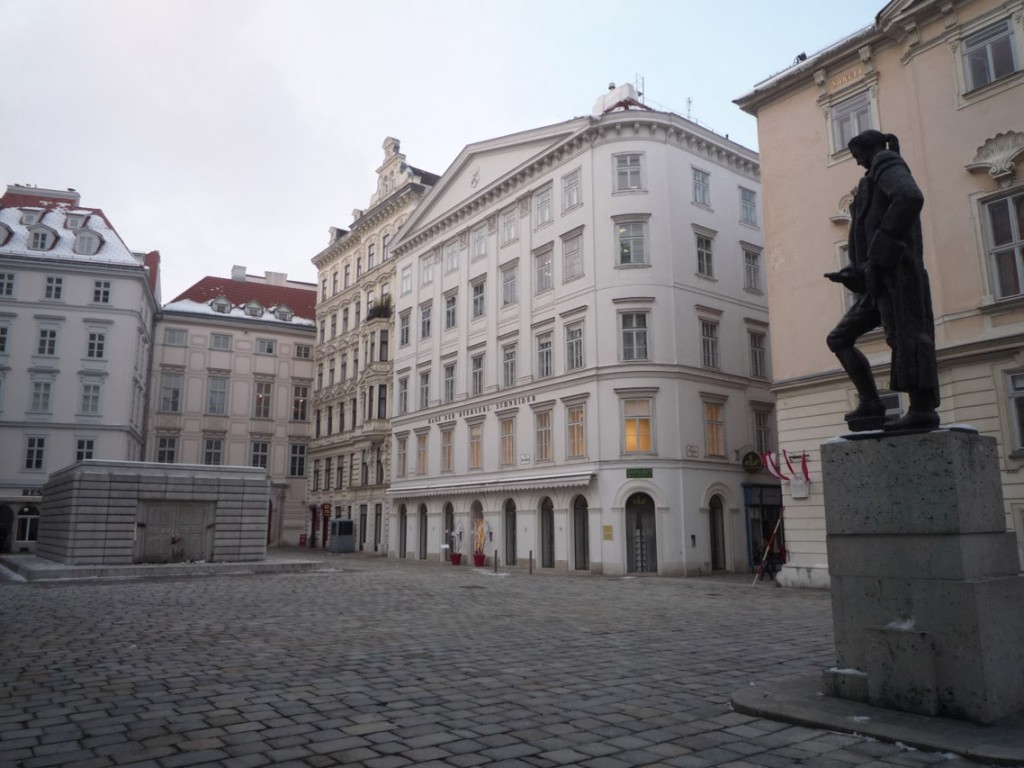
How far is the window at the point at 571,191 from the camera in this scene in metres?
34.0

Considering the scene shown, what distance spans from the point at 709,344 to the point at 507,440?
994cm

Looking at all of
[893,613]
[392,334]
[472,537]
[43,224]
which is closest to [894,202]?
[893,613]

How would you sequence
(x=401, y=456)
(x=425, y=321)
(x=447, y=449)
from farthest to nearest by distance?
(x=401, y=456), (x=425, y=321), (x=447, y=449)

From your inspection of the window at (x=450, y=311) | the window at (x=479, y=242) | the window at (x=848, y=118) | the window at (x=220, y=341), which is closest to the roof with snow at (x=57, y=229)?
the window at (x=220, y=341)

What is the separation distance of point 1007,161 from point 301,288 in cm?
6190

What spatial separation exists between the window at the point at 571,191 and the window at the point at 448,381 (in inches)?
425

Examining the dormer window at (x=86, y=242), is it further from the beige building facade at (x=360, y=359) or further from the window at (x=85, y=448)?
the beige building facade at (x=360, y=359)

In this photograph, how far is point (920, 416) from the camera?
6.68m

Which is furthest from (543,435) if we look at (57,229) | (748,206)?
(57,229)

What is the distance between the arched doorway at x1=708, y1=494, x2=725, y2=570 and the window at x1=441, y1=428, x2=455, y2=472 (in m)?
13.8

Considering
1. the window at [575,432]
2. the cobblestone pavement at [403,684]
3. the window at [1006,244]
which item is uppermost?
the window at [1006,244]

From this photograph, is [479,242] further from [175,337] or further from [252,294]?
[252,294]

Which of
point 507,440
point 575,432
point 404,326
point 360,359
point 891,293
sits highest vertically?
point 404,326

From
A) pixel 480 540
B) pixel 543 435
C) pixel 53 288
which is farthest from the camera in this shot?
pixel 53 288
